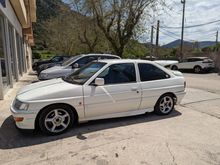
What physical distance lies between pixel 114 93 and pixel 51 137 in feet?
5.39

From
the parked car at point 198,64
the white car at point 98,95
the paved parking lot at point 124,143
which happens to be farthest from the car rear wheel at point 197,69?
the paved parking lot at point 124,143

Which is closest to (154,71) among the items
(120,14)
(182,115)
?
(182,115)

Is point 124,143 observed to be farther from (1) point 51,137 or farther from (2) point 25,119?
(2) point 25,119

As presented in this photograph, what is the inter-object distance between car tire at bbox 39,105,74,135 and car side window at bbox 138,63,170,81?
205cm

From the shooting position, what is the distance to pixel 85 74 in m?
5.52

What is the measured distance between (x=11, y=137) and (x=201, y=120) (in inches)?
174

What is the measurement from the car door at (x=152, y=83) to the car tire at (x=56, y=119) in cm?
189

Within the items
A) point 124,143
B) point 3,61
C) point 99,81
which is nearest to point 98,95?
point 99,81

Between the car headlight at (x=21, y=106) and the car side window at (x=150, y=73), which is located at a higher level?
the car side window at (x=150, y=73)

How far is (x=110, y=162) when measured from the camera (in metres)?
3.65

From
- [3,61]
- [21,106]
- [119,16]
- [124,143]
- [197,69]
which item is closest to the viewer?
[124,143]

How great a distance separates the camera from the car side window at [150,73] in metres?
5.77

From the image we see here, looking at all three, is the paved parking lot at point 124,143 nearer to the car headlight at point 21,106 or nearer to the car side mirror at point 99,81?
the car headlight at point 21,106

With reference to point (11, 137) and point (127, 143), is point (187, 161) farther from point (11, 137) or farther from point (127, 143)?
point (11, 137)
